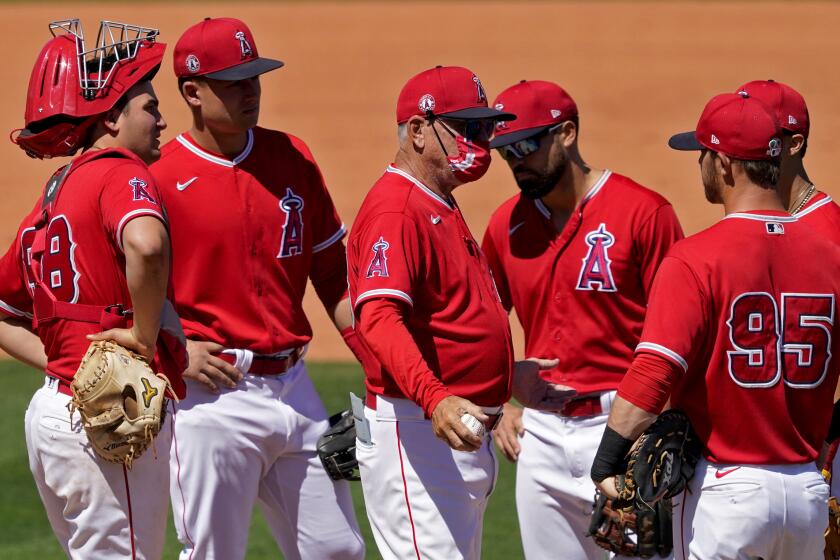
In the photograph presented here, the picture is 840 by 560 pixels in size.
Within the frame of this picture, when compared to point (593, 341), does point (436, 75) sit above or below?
above

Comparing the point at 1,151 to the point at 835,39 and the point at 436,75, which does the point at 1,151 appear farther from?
the point at 436,75

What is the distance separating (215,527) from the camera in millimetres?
4871

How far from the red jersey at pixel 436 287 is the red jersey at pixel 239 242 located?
0.59m

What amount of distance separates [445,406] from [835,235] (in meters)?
1.70

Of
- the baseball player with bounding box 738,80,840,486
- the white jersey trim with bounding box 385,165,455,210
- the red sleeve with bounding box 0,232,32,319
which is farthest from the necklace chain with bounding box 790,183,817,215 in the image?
the red sleeve with bounding box 0,232,32,319

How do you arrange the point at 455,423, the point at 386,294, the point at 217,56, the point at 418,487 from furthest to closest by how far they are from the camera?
the point at 217,56, the point at 418,487, the point at 386,294, the point at 455,423

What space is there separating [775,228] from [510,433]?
1.74m

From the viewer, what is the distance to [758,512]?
3.96 m

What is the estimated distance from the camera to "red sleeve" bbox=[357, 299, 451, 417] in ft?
13.1

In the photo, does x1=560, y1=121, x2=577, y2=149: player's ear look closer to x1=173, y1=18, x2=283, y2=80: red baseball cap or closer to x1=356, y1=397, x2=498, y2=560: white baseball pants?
x1=173, y1=18, x2=283, y2=80: red baseball cap

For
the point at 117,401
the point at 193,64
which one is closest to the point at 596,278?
the point at 193,64

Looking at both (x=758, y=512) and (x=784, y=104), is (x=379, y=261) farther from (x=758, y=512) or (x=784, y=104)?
(x=784, y=104)

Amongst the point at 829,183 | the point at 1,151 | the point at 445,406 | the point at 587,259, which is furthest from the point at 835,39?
the point at 445,406

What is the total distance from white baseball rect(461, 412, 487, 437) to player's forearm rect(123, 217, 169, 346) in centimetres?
101
